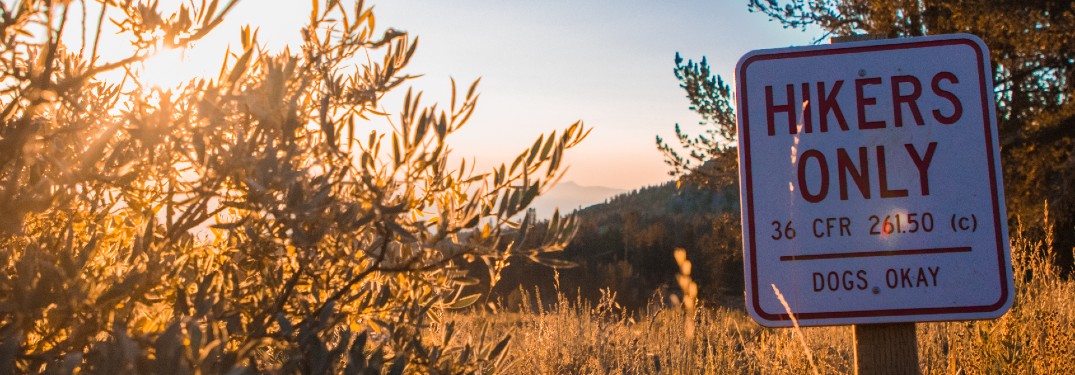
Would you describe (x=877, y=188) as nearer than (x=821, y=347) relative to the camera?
Yes

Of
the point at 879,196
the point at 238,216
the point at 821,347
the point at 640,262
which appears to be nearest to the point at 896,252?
the point at 879,196

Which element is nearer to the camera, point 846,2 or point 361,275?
point 361,275

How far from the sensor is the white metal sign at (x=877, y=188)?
1.90 metres

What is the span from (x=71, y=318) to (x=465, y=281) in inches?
28.3

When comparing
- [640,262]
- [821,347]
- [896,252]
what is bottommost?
[821,347]

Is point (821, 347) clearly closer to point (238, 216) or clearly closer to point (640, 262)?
point (238, 216)

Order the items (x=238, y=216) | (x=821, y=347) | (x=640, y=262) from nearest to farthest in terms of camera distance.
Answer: (x=238, y=216) < (x=821, y=347) < (x=640, y=262)

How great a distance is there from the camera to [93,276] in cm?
128

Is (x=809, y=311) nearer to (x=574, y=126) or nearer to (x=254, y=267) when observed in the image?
(x=574, y=126)

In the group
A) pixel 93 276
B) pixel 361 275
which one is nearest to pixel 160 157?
pixel 93 276

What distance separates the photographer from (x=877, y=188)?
6.37 feet

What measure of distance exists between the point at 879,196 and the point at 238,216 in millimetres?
1451

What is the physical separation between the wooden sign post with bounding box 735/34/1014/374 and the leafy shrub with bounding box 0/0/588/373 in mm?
699

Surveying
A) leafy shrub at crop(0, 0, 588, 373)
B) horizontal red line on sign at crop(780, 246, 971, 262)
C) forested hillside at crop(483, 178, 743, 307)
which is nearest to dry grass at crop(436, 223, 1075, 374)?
leafy shrub at crop(0, 0, 588, 373)
